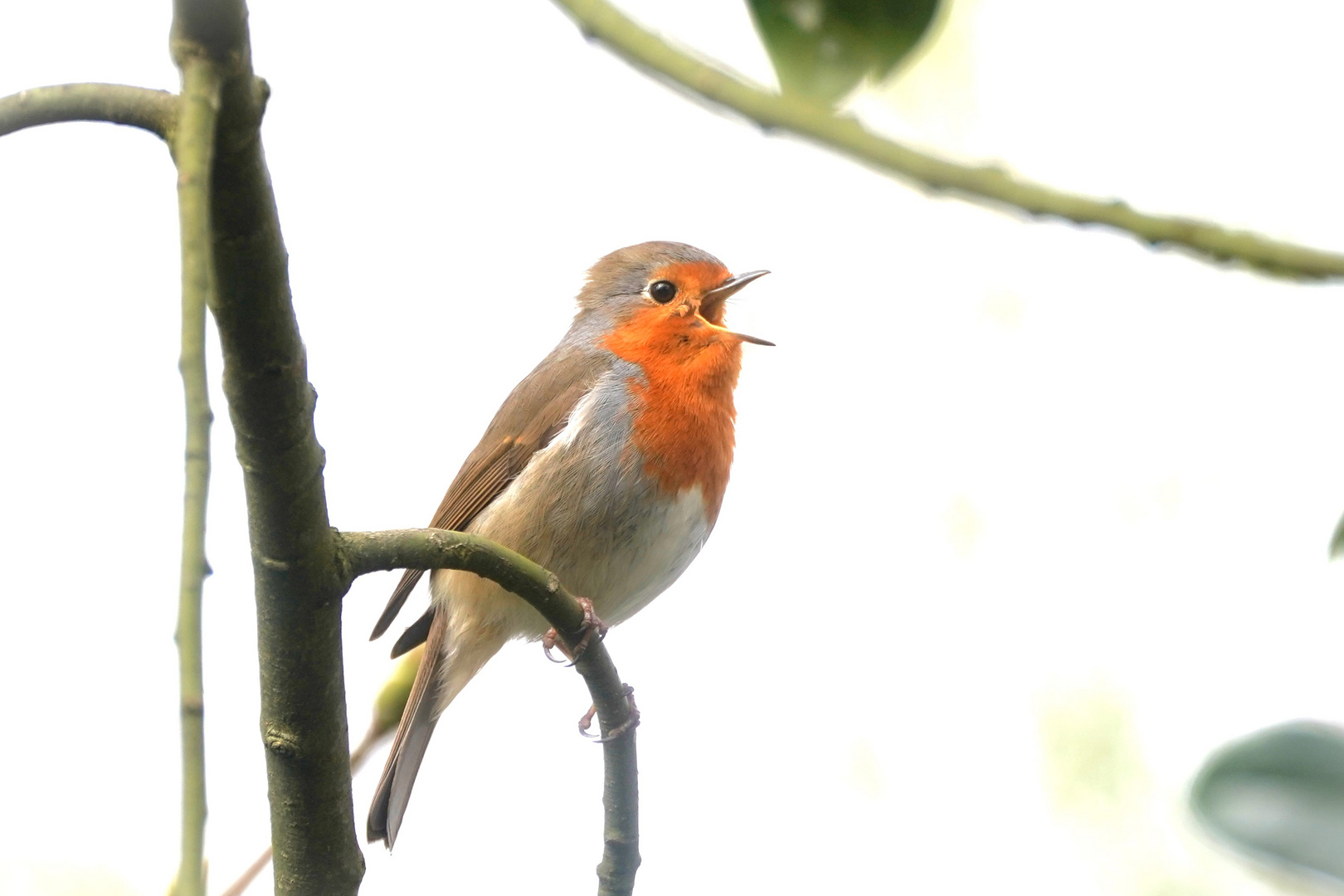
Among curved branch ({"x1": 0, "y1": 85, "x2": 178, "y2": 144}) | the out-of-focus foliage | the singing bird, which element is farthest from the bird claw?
curved branch ({"x1": 0, "y1": 85, "x2": 178, "y2": 144})

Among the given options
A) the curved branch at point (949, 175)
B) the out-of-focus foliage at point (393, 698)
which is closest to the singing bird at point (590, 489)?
the out-of-focus foliage at point (393, 698)

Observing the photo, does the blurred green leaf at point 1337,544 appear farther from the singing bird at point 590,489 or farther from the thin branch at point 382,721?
the singing bird at point 590,489

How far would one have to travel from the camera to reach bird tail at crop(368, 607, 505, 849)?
3.84m

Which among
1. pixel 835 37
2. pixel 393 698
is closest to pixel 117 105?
pixel 835 37

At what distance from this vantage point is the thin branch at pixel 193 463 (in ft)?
2.69

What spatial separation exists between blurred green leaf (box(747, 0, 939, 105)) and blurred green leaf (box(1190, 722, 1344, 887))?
0.79m

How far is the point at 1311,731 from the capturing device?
4.66 ft

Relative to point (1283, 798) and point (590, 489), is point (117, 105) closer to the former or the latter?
point (1283, 798)

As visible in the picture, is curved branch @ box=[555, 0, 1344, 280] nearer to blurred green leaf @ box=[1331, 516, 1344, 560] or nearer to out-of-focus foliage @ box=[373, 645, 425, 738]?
blurred green leaf @ box=[1331, 516, 1344, 560]

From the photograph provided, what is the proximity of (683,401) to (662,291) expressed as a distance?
681mm

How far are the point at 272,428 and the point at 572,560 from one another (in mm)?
2117

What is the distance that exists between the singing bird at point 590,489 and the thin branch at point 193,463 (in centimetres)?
266

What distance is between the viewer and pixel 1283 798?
1.36m

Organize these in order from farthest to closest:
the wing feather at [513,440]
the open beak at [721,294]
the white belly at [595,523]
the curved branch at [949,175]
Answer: the open beak at [721,294]
the wing feather at [513,440]
the white belly at [595,523]
the curved branch at [949,175]
